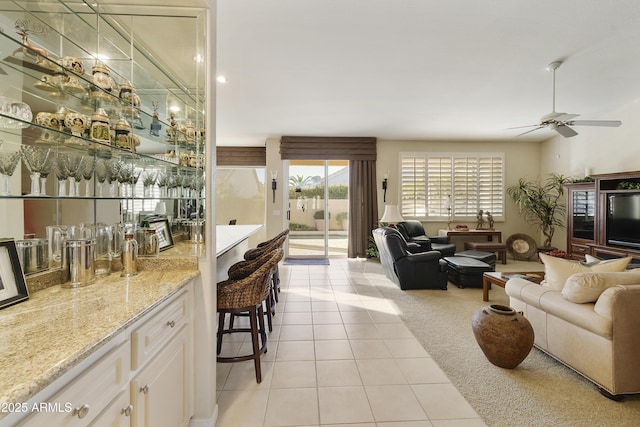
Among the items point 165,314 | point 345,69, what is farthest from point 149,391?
point 345,69

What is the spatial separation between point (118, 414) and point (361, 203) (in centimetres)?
583

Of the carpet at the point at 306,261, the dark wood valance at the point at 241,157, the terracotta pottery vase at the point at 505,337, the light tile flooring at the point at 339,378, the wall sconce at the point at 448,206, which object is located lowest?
the light tile flooring at the point at 339,378

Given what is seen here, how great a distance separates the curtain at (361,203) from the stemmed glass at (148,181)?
188 inches

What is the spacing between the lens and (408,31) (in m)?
2.70

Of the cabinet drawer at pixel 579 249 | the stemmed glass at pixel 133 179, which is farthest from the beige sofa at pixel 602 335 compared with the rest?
the cabinet drawer at pixel 579 249

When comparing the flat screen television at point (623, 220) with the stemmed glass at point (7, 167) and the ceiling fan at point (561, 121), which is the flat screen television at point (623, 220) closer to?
the ceiling fan at point (561, 121)

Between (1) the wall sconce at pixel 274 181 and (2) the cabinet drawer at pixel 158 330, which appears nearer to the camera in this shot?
(2) the cabinet drawer at pixel 158 330

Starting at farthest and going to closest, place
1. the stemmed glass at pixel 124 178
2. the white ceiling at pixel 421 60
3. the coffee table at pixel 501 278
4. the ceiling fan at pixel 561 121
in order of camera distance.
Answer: the ceiling fan at pixel 561 121 < the coffee table at pixel 501 278 < the white ceiling at pixel 421 60 < the stemmed glass at pixel 124 178

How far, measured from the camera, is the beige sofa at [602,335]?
181cm

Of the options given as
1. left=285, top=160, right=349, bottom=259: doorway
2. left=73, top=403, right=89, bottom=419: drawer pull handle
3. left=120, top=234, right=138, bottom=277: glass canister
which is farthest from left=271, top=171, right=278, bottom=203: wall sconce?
left=73, top=403, right=89, bottom=419: drawer pull handle

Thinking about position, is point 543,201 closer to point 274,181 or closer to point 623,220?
point 623,220

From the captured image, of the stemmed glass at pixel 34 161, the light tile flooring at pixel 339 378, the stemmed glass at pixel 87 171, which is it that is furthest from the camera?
the light tile flooring at pixel 339 378

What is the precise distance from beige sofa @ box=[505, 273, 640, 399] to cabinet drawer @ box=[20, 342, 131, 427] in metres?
2.70

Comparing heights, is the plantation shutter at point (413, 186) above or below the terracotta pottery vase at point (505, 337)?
above
